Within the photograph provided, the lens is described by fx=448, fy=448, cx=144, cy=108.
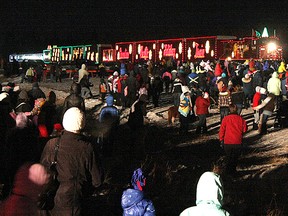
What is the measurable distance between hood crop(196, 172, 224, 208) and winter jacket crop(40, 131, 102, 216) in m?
1.27

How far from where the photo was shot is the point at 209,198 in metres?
3.96

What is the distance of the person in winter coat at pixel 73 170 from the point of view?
187 inches

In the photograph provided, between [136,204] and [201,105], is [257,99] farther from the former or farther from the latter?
[136,204]

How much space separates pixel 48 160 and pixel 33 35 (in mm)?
141705

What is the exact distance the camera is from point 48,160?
4824 mm

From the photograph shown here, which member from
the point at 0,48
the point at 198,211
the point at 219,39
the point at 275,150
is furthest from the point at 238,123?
the point at 0,48

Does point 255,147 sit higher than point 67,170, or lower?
lower

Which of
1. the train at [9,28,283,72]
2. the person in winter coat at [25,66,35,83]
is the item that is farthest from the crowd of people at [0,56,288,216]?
the person in winter coat at [25,66,35,83]

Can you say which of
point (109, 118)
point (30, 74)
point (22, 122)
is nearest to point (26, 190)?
point (22, 122)

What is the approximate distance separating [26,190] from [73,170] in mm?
713

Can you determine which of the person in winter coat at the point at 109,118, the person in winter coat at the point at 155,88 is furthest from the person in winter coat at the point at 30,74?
the person in winter coat at the point at 109,118

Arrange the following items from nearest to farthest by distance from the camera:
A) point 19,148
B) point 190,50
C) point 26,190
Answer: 1. point 26,190
2. point 19,148
3. point 190,50

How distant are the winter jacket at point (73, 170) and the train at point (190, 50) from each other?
27.3 metres

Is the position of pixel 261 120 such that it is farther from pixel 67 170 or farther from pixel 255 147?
pixel 67 170
